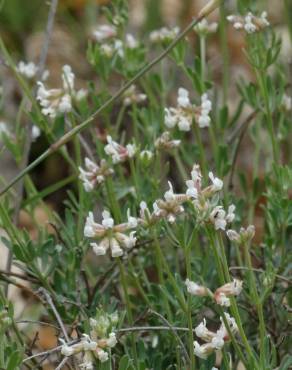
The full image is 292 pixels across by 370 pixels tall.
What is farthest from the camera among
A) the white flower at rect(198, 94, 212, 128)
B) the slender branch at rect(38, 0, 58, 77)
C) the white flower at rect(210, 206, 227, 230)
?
the slender branch at rect(38, 0, 58, 77)

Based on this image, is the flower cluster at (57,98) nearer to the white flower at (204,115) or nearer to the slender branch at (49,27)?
the slender branch at (49,27)

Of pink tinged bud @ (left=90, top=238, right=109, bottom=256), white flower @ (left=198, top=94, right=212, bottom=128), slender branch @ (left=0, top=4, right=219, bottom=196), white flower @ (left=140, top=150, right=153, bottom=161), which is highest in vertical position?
slender branch @ (left=0, top=4, right=219, bottom=196)

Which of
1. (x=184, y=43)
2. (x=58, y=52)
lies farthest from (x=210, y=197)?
(x=58, y=52)

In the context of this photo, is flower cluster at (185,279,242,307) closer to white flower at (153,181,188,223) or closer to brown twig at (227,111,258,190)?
white flower at (153,181,188,223)

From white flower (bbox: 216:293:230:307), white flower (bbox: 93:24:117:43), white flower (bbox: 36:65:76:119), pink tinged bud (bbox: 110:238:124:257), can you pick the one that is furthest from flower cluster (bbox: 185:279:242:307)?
white flower (bbox: 93:24:117:43)

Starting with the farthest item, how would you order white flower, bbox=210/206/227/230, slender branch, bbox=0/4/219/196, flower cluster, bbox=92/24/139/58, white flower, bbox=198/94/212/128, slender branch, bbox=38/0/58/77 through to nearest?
flower cluster, bbox=92/24/139/58, slender branch, bbox=38/0/58/77, white flower, bbox=198/94/212/128, slender branch, bbox=0/4/219/196, white flower, bbox=210/206/227/230

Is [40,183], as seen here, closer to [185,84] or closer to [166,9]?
[185,84]

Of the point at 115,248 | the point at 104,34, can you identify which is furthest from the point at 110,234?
the point at 104,34

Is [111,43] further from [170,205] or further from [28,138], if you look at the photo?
[170,205]
